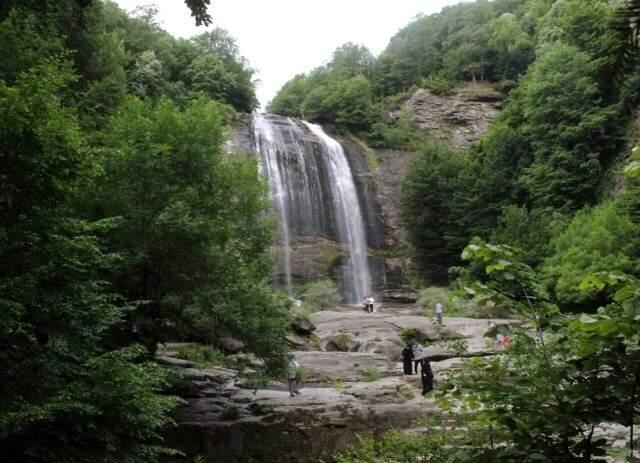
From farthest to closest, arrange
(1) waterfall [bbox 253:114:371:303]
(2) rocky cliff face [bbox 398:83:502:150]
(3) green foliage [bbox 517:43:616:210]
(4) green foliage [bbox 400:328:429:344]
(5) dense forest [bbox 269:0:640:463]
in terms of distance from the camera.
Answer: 1. (2) rocky cliff face [bbox 398:83:502:150]
2. (1) waterfall [bbox 253:114:371:303]
3. (3) green foliage [bbox 517:43:616:210]
4. (4) green foliage [bbox 400:328:429:344]
5. (5) dense forest [bbox 269:0:640:463]

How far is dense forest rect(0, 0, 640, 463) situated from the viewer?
2471mm

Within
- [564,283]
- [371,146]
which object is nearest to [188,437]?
[564,283]

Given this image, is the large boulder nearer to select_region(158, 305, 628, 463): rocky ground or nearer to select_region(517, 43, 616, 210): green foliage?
select_region(158, 305, 628, 463): rocky ground

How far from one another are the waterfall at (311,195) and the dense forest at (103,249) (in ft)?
48.0

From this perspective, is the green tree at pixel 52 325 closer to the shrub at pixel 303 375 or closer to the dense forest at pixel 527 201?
the dense forest at pixel 527 201

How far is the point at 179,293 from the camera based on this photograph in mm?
12352

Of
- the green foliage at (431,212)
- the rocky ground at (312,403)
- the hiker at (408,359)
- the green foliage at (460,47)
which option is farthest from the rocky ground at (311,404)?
the green foliage at (460,47)

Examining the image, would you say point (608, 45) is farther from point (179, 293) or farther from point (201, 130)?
point (201, 130)

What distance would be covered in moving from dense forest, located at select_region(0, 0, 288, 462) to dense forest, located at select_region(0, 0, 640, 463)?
0.13ft

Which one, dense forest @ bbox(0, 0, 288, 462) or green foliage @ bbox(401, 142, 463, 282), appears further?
green foliage @ bbox(401, 142, 463, 282)

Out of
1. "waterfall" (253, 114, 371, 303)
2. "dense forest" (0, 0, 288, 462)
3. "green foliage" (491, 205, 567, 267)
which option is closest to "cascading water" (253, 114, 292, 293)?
"waterfall" (253, 114, 371, 303)

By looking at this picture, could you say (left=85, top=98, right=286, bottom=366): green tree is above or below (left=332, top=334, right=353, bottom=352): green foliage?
above

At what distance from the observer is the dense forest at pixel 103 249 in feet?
20.0

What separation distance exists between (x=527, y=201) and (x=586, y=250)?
11.3m
